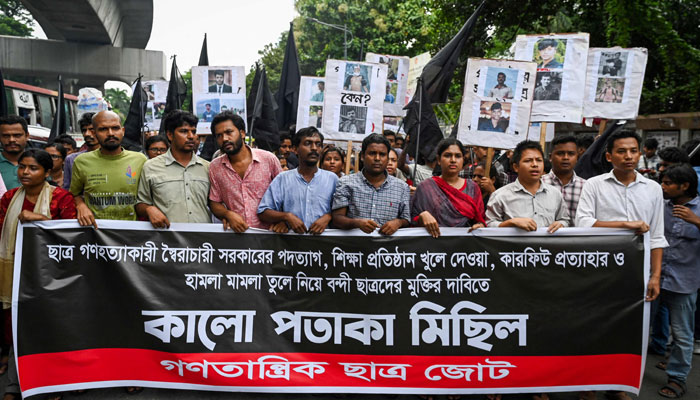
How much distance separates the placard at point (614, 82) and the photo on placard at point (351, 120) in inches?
102

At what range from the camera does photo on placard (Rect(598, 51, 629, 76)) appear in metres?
6.32

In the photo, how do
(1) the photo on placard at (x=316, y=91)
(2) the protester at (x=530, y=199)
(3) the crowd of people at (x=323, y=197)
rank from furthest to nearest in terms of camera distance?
(1) the photo on placard at (x=316, y=91) → (2) the protester at (x=530, y=199) → (3) the crowd of people at (x=323, y=197)

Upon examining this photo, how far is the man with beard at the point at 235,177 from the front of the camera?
3854 mm

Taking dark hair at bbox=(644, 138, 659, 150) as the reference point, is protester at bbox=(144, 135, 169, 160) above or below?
below

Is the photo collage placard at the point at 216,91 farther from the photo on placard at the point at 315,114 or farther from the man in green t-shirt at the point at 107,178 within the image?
the man in green t-shirt at the point at 107,178

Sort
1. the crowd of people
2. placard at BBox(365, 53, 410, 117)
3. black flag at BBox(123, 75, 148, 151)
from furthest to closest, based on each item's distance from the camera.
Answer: placard at BBox(365, 53, 410, 117) → black flag at BBox(123, 75, 148, 151) → the crowd of people

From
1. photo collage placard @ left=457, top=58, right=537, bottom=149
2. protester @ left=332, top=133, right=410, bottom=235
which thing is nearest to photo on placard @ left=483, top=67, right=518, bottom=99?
photo collage placard @ left=457, top=58, right=537, bottom=149

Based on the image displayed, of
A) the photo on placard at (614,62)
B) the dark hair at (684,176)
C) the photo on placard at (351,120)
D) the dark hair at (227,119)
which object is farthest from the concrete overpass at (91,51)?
the dark hair at (684,176)

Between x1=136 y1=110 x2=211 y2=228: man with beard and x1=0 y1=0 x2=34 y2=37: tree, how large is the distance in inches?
2078

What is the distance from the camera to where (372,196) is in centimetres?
371

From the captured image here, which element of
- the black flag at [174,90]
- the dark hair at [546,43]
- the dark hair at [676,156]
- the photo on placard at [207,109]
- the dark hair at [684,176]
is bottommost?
the dark hair at [684,176]

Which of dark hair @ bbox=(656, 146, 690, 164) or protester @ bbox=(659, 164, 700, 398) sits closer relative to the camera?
protester @ bbox=(659, 164, 700, 398)

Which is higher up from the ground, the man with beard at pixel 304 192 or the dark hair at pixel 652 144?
the dark hair at pixel 652 144

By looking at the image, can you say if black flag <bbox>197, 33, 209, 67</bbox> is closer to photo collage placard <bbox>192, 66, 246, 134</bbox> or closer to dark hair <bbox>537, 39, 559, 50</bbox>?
photo collage placard <bbox>192, 66, 246, 134</bbox>
